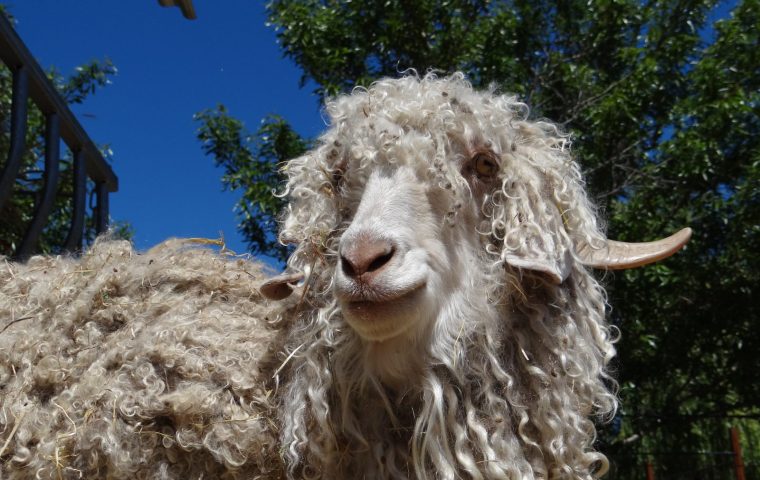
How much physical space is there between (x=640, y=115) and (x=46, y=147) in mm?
5591

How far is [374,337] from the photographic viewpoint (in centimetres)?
214

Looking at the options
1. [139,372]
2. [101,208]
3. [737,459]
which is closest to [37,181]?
[101,208]

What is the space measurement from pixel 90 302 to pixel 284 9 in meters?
5.73

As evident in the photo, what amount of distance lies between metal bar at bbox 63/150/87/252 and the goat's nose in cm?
311

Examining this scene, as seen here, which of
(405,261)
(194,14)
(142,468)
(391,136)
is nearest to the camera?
(405,261)

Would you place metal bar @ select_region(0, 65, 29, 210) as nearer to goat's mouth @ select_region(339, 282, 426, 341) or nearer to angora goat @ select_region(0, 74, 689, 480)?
angora goat @ select_region(0, 74, 689, 480)

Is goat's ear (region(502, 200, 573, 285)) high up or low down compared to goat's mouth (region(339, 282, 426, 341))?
up

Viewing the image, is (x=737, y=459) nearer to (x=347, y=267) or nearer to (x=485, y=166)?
(x=485, y=166)

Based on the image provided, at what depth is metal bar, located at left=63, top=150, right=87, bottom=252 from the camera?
473cm

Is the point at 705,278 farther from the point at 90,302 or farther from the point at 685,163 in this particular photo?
the point at 90,302

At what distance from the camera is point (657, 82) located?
293 inches

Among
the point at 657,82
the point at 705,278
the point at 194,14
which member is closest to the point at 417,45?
the point at 657,82

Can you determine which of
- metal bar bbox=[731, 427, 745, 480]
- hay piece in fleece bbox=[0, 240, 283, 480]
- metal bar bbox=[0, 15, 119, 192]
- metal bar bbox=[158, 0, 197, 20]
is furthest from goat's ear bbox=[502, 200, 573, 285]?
metal bar bbox=[731, 427, 745, 480]

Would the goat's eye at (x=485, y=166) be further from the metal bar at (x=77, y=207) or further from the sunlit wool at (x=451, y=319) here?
the metal bar at (x=77, y=207)
